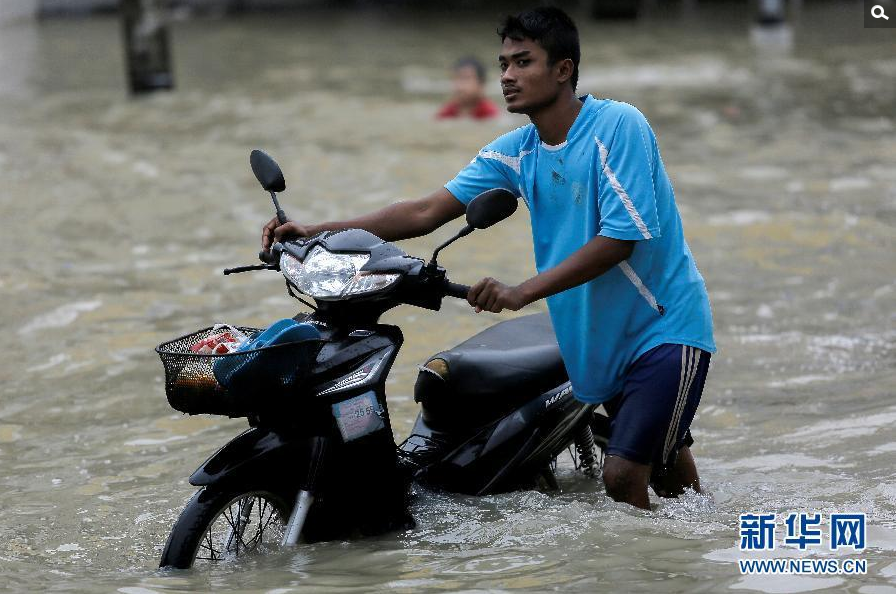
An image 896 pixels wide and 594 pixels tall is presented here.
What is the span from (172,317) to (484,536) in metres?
3.77

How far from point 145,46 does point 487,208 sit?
13.3 m

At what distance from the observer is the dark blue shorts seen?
4.37 meters

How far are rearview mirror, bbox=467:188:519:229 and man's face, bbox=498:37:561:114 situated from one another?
1.34 ft

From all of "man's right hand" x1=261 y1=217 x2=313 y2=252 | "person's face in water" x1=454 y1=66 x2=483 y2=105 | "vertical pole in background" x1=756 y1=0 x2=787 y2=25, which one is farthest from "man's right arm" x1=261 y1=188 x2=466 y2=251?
"vertical pole in background" x1=756 y1=0 x2=787 y2=25

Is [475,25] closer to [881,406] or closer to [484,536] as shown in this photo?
[881,406]

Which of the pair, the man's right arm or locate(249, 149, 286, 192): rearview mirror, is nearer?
locate(249, 149, 286, 192): rearview mirror

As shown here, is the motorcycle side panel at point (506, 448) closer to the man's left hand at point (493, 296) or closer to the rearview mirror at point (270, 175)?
the man's left hand at point (493, 296)

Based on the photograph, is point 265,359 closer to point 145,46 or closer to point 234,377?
point 234,377

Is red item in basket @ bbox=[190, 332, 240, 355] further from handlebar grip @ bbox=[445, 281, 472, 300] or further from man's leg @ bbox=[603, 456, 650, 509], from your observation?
man's leg @ bbox=[603, 456, 650, 509]

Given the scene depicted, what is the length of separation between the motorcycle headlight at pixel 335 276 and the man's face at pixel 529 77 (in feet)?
2.16

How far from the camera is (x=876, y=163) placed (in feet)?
39.7

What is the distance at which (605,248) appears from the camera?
4.19m

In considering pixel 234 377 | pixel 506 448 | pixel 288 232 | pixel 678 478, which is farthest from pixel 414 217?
pixel 678 478

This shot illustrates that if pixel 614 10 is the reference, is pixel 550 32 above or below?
above
